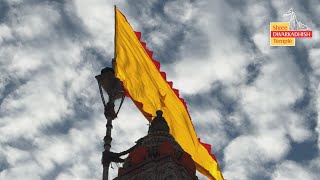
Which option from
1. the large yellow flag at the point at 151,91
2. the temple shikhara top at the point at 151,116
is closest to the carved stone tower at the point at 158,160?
the temple shikhara top at the point at 151,116

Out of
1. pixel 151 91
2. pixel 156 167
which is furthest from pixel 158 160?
pixel 151 91

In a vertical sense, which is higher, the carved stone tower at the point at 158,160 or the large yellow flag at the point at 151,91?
the large yellow flag at the point at 151,91

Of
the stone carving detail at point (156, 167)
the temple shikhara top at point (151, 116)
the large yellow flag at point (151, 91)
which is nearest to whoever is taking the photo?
the temple shikhara top at point (151, 116)

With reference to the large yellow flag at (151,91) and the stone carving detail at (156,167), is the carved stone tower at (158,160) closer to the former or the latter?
the stone carving detail at (156,167)

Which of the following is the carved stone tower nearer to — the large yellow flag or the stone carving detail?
the stone carving detail

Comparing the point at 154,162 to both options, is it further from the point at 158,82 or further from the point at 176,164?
the point at 158,82

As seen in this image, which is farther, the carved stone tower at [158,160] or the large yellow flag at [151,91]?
the large yellow flag at [151,91]

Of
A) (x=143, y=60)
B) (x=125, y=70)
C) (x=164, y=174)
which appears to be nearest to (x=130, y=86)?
(x=125, y=70)

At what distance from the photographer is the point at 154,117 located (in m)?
24.7

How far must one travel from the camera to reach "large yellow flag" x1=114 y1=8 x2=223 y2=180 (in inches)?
961

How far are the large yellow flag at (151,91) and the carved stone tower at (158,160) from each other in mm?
961

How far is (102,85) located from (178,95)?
12.2m

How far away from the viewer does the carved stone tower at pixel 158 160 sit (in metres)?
22.0

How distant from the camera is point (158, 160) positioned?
22.2m
